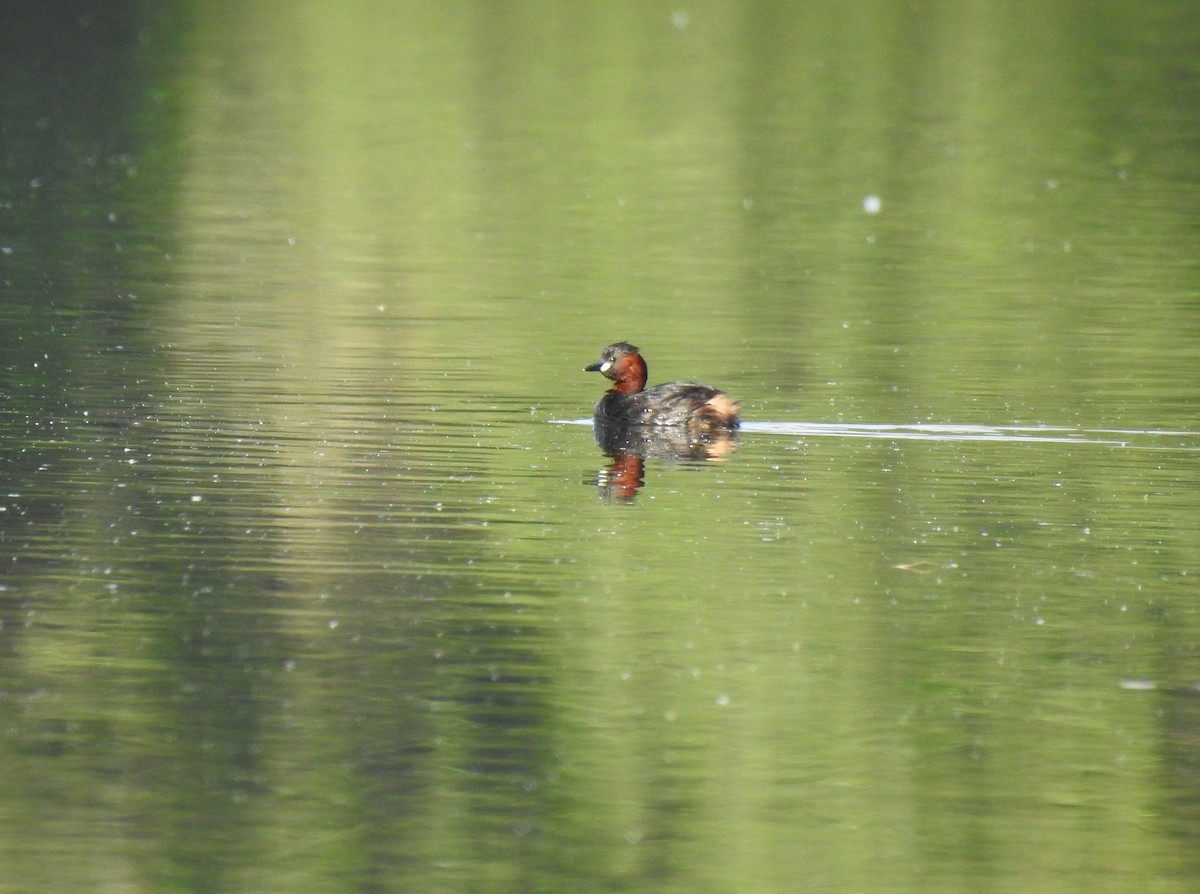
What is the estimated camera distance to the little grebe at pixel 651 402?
1244cm

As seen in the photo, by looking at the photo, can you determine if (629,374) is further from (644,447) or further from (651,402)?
(644,447)

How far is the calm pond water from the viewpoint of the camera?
21.9ft

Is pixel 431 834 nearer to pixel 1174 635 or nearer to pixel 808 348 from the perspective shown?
pixel 1174 635

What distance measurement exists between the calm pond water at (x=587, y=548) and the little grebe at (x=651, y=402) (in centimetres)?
18

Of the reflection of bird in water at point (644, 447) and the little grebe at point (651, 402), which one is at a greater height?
the little grebe at point (651, 402)

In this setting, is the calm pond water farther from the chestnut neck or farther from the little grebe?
the chestnut neck

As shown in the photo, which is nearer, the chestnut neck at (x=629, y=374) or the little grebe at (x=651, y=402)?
the little grebe at (x=651, y=402)

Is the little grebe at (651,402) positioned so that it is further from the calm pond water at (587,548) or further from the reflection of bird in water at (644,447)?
the calm pond water at (587,548)

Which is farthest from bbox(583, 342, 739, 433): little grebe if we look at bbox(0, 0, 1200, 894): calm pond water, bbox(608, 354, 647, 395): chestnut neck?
bbox(0, 0, 1200, 894): calm pond water

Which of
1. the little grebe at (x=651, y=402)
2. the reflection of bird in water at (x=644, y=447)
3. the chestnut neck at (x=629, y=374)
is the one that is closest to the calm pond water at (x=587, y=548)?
the reflection of bird in water at (x=644, y=447)

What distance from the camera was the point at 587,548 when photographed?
9.81 meters

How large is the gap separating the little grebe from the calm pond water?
0.60 feet

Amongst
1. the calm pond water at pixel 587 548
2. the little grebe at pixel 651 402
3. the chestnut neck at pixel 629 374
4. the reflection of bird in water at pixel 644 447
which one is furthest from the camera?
the chestnut neck at pixel 629 374

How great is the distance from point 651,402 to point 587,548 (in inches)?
121
